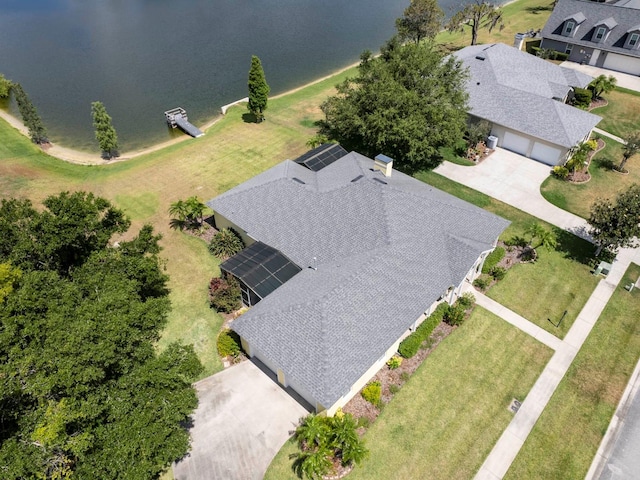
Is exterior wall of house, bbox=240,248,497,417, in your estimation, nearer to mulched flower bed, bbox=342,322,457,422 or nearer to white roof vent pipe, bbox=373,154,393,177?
mulched flower bed, bbox=342,322,457,422

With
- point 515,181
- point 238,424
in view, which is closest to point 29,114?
point 238,424

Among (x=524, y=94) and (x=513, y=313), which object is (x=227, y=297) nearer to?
(x=513, y=313)

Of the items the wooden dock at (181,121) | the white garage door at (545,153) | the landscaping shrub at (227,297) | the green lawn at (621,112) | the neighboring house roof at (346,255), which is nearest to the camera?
the neighboring house roof at (346,255)

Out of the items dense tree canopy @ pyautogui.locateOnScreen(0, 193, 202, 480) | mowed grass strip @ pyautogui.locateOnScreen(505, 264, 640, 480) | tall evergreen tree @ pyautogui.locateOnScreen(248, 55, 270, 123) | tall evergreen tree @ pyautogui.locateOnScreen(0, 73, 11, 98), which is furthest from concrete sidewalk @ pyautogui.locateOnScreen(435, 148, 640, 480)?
tall evergreen tree @ pyautogui.locateOnScreen(0, 73, 11, 98)

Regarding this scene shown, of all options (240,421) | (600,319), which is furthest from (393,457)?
(600,319)

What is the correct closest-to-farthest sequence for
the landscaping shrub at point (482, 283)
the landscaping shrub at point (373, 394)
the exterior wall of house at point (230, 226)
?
the landscaping shrub at point (373, 394) → the landscaping shrub at point (482, 283) → the exterior wall of house at point (230, 226)

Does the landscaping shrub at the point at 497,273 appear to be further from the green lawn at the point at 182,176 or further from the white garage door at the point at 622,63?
the white garage door at the point at 622,63

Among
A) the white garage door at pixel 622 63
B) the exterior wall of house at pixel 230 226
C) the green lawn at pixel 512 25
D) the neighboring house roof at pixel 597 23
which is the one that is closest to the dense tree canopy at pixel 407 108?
the exterior wall of house at pixel 230 226
